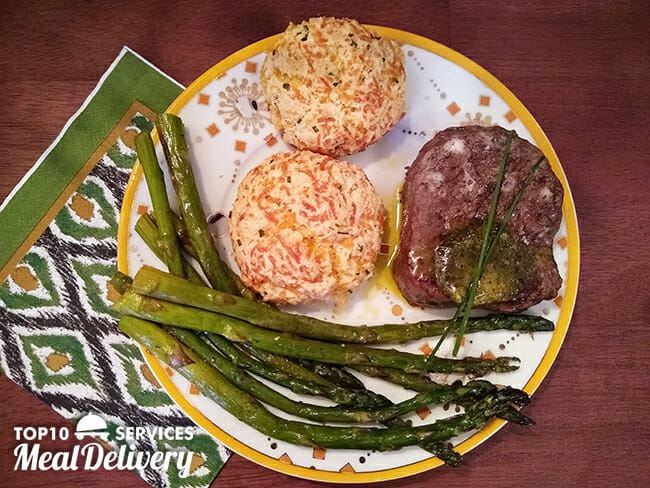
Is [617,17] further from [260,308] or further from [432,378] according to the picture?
[260,308]

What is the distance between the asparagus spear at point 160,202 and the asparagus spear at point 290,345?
236 millimetres

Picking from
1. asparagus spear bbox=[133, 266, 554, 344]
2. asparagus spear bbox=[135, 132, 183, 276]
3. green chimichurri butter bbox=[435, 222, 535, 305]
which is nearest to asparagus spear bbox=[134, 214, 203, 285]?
asparagus spear bbox=[135, 132, 183, 276]

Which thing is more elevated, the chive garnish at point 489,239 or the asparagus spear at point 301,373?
the chive garnish at point 489,239

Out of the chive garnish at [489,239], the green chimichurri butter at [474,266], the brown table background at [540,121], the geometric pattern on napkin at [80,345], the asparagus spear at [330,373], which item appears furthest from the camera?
the brown table background at [540,121]

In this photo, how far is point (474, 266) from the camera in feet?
10.7

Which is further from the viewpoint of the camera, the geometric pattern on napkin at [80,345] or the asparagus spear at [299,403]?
the geometric pattern on napkin at [80,345]

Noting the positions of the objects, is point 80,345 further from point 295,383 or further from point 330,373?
point 330,373

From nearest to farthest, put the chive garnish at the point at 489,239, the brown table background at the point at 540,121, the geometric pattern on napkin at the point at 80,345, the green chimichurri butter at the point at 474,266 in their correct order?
the chive garnish at the point at 489,239
the green chimichurri butter at the point at 474,266
the geometric pattern on napkin at the point at 80,345
the brown table background at the point at 540,121

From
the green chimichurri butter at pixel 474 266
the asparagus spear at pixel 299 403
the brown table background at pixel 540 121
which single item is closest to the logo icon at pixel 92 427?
the brown table background at pixel 540 121

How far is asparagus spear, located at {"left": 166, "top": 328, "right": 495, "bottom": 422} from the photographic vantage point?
3270 millimetres

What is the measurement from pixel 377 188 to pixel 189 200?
1.11 meters

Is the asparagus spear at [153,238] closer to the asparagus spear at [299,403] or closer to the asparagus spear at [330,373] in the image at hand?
the asparagus spear at [299,403]

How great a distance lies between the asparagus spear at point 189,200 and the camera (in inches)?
131

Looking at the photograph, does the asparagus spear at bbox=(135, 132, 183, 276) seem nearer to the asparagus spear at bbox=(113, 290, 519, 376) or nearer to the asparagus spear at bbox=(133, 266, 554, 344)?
the asparagus spear at bbox=(133, 266, 554, 344)
